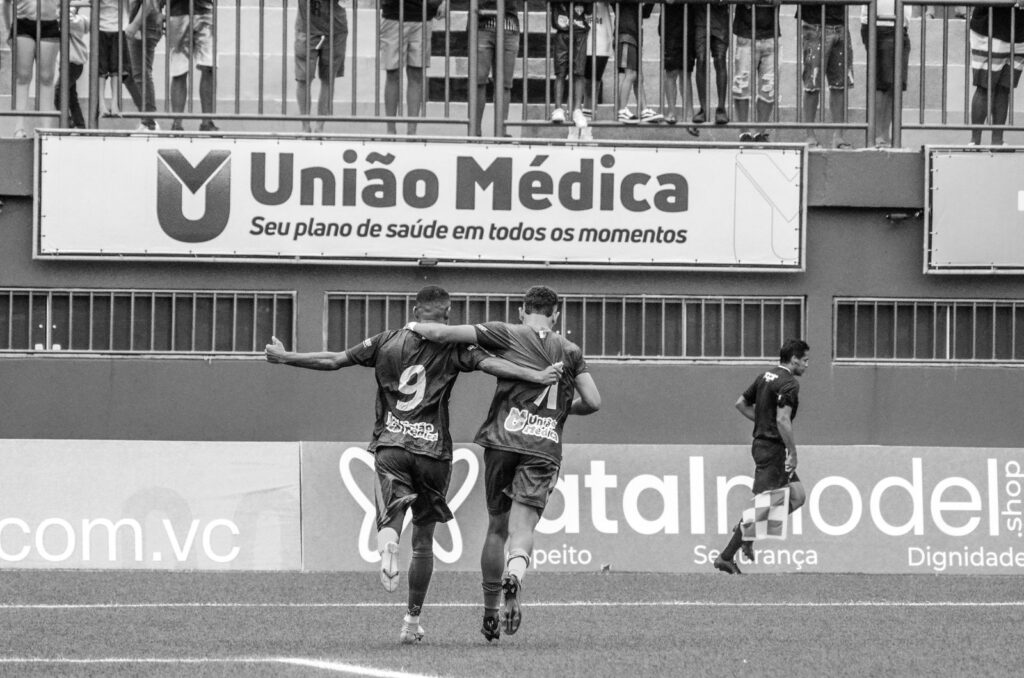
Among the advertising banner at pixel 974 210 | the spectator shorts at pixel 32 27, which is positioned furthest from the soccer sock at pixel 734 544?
the spectator shorts at pixel 32 27

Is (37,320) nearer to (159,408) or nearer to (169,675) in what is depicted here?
(159,408)

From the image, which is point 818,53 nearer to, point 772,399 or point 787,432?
point 772,399

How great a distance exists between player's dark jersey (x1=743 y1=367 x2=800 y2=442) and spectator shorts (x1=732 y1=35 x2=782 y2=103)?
3.25 metres

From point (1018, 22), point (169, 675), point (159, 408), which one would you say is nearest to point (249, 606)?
point (169, 675)

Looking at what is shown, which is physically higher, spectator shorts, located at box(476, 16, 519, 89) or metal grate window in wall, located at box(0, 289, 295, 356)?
spectator shorts, located at box(476, 16, 519, 89)

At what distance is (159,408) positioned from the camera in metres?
16.0

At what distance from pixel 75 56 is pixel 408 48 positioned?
302cm

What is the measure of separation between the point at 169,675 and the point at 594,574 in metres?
6.82

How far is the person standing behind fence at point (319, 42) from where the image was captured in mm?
16062

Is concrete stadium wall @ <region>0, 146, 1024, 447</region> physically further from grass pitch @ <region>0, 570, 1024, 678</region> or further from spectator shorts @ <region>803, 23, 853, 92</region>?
grass pitch @ <region>0, 570, 1024, 678</region>

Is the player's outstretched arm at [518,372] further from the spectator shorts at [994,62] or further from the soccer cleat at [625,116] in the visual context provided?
the spectator shorts at [994,62]

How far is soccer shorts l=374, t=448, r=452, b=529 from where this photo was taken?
914 centimetres

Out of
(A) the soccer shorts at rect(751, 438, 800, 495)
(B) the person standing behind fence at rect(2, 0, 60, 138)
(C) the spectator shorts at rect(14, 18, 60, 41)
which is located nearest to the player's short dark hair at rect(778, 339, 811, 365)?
(A) the soccer shorts at rect(751, 438, 800, 495)

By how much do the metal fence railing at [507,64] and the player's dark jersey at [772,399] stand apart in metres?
2.92
